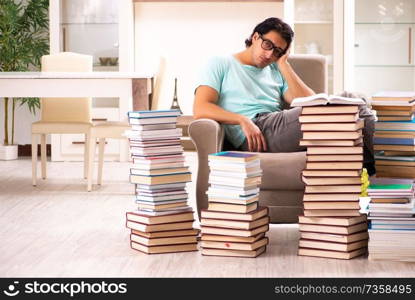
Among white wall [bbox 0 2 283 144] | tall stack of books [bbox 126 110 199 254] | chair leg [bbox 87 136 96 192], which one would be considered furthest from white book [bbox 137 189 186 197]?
white wall [bbox 0 2 283 144]

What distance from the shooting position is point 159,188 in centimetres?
368

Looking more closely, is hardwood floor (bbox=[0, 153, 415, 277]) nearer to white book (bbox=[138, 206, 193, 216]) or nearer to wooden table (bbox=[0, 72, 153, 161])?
white book (bbox=[138, 206, 193, 216])

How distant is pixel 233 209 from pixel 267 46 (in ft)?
3.07

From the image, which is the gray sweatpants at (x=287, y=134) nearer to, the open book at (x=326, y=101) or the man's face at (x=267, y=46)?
the man's face at (x=267, y=46)

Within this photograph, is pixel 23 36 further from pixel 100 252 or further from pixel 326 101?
pixel 326 101

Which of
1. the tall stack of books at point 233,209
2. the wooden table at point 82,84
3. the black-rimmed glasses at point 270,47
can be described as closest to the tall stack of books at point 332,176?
the tall stack of books at point 233,209

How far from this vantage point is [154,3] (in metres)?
7.74

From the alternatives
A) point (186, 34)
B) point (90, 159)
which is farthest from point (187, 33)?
point (90, 159)

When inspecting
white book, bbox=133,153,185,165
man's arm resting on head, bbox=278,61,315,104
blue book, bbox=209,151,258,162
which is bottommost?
white book, bbox=133,153,185,165

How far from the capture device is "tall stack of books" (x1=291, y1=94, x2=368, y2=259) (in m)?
3.53

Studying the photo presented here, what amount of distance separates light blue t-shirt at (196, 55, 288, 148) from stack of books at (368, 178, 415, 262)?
874 mm

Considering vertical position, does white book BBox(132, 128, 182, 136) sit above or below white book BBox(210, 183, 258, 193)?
above

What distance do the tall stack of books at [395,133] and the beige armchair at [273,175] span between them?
34cm

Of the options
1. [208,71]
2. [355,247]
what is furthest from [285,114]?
[355,247]
